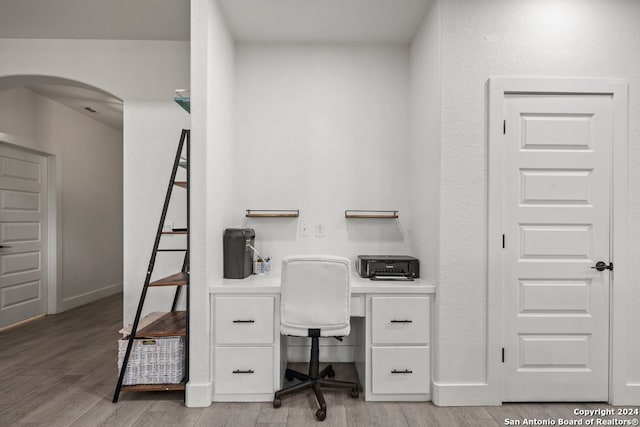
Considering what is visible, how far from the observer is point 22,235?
4.64 m

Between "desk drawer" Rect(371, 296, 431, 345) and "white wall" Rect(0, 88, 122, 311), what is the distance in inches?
178

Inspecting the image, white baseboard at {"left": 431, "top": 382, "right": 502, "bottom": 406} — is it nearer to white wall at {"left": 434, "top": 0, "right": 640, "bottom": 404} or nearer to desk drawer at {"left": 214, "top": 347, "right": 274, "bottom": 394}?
white wall at {"left": 434, "top": 0, "right": 640, "bottom": 404}

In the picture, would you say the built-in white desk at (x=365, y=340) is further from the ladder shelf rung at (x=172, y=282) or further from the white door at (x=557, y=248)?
the white door at (x=557, y=248)

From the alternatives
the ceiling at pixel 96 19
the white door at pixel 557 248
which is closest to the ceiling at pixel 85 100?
the ceiling at pixel 96 19

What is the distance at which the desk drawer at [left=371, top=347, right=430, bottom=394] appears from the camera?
2.57 meters

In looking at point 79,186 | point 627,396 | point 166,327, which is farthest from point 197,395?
point 79,186

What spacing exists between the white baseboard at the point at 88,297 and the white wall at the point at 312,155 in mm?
3592

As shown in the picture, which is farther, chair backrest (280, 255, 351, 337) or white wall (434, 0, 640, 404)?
white wall (434, 0, 640, 404)

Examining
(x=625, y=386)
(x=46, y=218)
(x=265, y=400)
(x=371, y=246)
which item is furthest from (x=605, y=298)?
(x=46, y=218)

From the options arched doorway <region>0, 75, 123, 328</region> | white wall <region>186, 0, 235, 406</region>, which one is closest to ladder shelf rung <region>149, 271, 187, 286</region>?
white wall <region>186, 0, 235, 406</region>

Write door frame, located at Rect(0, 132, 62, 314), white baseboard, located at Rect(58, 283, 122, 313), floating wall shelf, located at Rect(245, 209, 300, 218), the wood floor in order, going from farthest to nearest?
white baseboard, located at Rect(58, 283, 122, 313), door frame, located at Rect(0, 132, 62, 314), floating wall shelf, located at Rect(245, 209, 300, 218), the wood floor

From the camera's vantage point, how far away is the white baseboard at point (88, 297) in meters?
5.24

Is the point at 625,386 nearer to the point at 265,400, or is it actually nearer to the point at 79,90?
the point at 265,400

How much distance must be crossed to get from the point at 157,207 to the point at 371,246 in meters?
1.88
